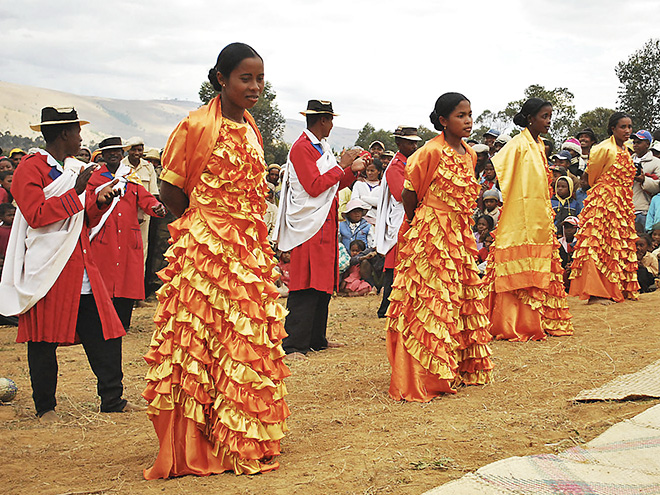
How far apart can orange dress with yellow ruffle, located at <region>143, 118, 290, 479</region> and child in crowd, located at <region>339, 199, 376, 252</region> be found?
29.2 ft

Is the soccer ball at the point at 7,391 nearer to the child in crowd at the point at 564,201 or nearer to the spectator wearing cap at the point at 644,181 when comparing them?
the child in crowd at the point at 564,201

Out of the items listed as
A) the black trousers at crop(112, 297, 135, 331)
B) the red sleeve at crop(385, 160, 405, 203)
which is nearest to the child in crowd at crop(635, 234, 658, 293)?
the red sleeve at crop(385, 160, 405, 203)

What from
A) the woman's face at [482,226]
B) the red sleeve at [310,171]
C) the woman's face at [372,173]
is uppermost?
the woman's face at [372,173]

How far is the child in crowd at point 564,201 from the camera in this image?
11.2 metres

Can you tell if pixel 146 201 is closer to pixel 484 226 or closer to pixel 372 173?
pixel 484 226

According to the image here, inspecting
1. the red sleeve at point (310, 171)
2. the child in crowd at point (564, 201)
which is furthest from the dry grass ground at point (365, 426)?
the child in crowd at point (564, 201)

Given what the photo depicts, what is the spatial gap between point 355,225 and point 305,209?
564cm

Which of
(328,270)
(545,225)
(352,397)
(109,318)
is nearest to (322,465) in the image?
(352,397)

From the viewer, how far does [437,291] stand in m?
5.40

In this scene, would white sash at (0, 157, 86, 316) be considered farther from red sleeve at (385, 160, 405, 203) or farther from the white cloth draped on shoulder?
red sleeve at (385, 160, 405, 203)

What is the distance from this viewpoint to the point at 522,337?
735 cm

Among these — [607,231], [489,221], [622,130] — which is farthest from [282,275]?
[622,130]

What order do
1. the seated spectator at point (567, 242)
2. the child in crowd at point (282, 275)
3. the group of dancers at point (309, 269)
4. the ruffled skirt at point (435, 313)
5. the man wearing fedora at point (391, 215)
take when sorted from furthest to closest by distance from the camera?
the child in crowd at point (282, 275) < the seated spectator at point (567, 242) < the man wearing fedora at point (391, 215) < the ruffled skirt at point (435, 313) < the group of dancers at point (309, 269)

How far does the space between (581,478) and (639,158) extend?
10.5 meters
